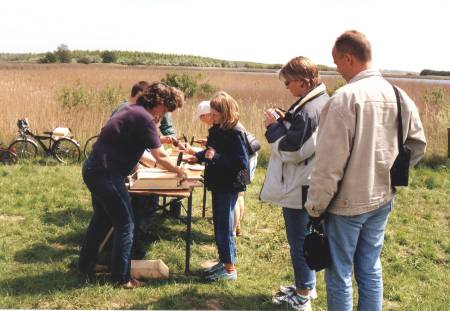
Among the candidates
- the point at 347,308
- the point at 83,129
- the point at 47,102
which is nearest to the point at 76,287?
the point at 347,308

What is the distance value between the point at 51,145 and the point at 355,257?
7290 millimetres

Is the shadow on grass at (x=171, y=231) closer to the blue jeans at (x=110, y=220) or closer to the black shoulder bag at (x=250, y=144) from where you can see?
the blue jeans at (x=110, y=220)

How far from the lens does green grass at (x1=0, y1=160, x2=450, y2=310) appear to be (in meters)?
3.97

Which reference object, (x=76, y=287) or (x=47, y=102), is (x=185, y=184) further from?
(x=47, y=102)

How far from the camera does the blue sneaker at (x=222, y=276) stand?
431cm

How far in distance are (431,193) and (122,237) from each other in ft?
17.6

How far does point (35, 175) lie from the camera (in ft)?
25.7

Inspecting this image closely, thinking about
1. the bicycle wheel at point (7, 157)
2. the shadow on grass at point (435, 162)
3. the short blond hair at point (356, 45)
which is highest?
the short blond hair at point (356, 45)

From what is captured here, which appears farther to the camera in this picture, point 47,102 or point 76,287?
point 47,102

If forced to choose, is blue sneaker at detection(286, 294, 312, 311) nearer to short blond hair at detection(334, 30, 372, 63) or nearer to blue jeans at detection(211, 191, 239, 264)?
blue jeans at detection(211, 191, 239, 264)

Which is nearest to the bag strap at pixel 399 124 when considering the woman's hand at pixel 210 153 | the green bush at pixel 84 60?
the woman's hand at pixel 210 153

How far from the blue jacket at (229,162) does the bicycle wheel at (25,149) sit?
588 cm

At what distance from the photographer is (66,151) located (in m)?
9.13

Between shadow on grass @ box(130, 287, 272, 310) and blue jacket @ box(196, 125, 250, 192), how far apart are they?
864 millimetres
